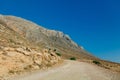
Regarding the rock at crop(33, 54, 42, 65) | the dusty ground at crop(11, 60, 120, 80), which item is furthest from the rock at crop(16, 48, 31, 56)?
the dusty ground at crop(11, 60, 120, 80)

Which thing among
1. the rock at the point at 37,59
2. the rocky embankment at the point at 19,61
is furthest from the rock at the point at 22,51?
the rock at the point at 37,59

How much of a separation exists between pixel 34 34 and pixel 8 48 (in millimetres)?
139295

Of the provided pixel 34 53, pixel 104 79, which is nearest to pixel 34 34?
pixel 34 53

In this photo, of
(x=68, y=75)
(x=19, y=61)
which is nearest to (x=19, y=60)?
(x=19, y=61)

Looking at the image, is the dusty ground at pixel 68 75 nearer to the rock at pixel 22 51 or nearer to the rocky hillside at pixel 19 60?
the rocky hillside at pixel 19 60

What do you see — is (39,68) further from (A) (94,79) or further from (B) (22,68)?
(A) (94,79)

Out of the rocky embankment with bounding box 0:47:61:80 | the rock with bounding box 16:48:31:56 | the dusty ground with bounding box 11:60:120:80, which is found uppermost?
the rock with bounding box 16:48:31:56

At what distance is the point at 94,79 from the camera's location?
70.5 feet

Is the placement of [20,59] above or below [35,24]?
below

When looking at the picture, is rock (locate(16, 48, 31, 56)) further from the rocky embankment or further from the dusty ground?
the dusty ground

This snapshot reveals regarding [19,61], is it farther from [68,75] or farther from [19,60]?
[68,75]

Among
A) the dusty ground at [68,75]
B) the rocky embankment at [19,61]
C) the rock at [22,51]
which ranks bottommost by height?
the dusty ground at [68,75]

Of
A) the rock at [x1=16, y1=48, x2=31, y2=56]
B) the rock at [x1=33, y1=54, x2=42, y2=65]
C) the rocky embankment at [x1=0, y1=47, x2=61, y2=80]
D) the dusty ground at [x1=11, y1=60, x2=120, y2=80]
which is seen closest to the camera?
the dusty ground at [x1=11, y1=60, x2=120, y2=80]

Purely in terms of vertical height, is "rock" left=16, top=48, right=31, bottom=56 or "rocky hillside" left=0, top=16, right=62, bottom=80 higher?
"rock" left=16, top=48, right=31, bottom=56
